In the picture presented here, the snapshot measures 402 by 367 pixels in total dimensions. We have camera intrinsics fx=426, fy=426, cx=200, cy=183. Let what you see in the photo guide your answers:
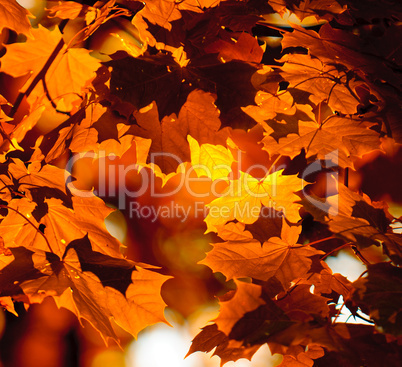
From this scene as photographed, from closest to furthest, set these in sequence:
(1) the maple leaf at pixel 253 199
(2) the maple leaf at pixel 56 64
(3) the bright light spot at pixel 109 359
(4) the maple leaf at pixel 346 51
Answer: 1. (4) the maple leaf at pixel 346 51
2. (1) the maple leaf at pixel 253 199
3. (2) the maple leaf at pixel 56 64
4. (3) the bright light spot at pixel 109 359

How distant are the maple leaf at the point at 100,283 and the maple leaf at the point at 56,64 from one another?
1.81ft

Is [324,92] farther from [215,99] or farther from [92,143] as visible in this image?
[92,143]

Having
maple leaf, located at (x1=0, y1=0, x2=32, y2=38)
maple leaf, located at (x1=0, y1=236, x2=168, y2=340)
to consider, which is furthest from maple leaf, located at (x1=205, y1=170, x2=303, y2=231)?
maple leaf, located at (x1=0, y1=0, x2=32, y2=38)

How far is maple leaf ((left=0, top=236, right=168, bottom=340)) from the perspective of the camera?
89cm

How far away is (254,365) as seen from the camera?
5.04 feet

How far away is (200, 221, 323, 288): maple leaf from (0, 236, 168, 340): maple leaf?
145 millimetres

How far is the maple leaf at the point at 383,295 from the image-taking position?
0.62 m

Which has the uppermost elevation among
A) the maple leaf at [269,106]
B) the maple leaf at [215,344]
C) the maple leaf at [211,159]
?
the maple leaf at [269,106]

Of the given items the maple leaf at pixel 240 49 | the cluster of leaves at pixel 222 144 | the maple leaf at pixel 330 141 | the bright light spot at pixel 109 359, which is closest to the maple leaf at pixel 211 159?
the cluster of leaves at pixel 222 144

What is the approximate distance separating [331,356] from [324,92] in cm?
67

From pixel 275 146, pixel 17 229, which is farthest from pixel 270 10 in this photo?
pixel 17 229

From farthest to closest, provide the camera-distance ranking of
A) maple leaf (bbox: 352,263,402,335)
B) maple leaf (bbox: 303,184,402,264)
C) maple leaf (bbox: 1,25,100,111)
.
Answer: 1. maple leaf (bbox: 1,25,100,111)
2. maple leaf (bbox: 303,184,402,264)
3. maple leaf (bbox: 352,263,402,335)

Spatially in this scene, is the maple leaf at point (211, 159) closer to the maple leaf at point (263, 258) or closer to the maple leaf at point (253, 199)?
the maple leaf at point (253, 199)

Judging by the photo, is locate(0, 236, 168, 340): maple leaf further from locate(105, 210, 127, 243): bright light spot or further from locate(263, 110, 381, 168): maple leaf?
locate(105, 210, 127, 243): bright light spot
